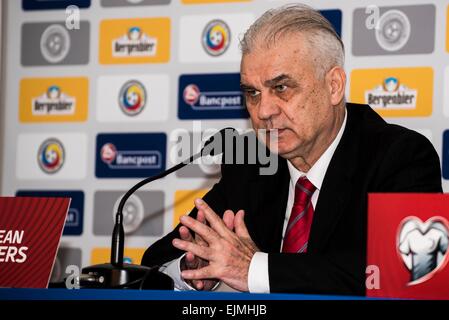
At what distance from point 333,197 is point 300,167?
352 millimetres

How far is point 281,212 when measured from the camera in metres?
2.25

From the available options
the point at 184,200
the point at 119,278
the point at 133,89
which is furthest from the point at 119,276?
the point at 133,89

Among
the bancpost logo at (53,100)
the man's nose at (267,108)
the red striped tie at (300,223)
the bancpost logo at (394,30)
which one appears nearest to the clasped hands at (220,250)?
the red striped tie at (300,223)

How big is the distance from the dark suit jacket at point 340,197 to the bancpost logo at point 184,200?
55cm

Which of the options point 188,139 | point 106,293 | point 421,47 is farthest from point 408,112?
point 106,293

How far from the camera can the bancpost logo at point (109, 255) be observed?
3.03 meters

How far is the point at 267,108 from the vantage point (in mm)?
2117

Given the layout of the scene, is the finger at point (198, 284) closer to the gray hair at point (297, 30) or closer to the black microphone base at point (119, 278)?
the black microphone base at point (119, 278)

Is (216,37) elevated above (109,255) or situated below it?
above

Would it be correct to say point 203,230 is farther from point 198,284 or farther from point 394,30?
point 394,30

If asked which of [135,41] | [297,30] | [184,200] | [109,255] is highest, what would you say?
[135,41]

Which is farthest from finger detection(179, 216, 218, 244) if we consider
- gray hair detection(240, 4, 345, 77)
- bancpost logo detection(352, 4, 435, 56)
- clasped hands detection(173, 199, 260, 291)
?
bancpost logo detection(352, 4, 435, 56)
